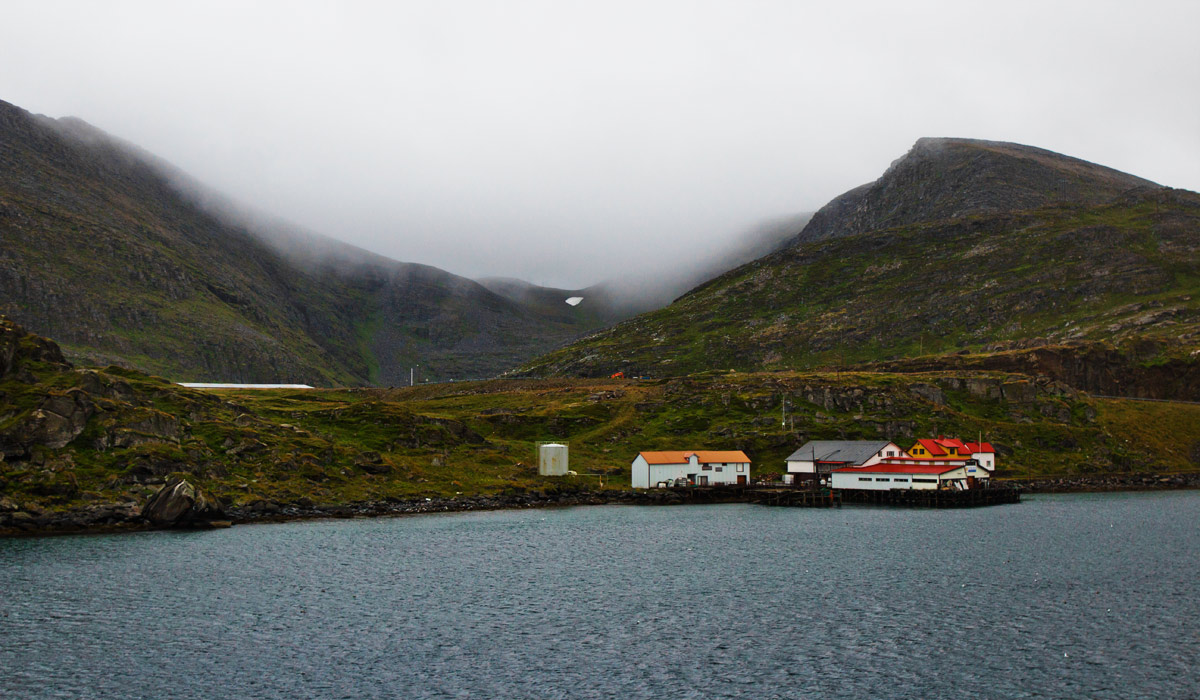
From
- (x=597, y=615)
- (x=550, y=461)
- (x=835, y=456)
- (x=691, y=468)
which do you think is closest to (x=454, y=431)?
(x=550, y=461)

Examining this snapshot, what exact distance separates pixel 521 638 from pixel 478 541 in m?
39.7

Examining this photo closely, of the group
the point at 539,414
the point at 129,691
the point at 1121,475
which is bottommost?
the point at 129,691

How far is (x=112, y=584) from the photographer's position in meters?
62.2

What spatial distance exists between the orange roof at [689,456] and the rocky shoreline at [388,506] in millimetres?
6771

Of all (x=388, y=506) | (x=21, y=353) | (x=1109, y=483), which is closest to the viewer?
(x=21, y=353)

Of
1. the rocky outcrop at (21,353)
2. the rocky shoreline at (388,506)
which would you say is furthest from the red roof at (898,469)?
the rocky outcrop at (21,353)

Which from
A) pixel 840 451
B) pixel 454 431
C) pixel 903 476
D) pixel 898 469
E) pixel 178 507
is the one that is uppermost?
pixel 454 431

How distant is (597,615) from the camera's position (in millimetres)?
55250

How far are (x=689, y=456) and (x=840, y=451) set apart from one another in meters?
27.5

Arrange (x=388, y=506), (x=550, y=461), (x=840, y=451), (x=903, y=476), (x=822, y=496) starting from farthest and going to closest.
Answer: (x=840, y=451) < (x=550, y=461) < (x=903, y=476) < (x=822, y=496) < (x=388, y=506)

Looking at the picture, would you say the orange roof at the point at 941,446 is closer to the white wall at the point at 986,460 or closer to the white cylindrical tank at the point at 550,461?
the white wall at the point at 986,460

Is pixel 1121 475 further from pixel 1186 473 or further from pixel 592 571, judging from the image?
pixel 592 571

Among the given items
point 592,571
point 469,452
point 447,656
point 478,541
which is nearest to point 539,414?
point 469,452

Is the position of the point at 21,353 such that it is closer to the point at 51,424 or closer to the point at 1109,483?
the point at 51,424
